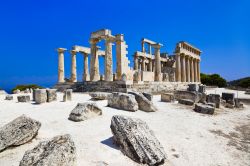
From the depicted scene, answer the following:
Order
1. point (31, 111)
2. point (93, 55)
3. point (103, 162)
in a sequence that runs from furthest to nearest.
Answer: point (93, 55) < point (31, 111) < point (103, 162)

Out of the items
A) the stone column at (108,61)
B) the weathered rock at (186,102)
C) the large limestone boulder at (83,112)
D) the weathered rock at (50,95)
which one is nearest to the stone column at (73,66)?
the stone column at (108,61)

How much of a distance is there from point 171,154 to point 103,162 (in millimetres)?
2120

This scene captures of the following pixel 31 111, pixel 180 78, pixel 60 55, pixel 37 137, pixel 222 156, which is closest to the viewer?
pixel 37 137

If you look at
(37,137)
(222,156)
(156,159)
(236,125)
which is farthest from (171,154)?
(236,125)

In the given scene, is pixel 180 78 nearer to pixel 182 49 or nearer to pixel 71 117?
pixel 182 49

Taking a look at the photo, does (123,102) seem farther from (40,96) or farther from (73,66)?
(73,66)

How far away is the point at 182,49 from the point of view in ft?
111

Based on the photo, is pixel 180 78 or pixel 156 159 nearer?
pixel 156 159

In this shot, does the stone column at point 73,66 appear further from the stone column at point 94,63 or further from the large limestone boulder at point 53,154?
the large limestone boulder at point 53,154

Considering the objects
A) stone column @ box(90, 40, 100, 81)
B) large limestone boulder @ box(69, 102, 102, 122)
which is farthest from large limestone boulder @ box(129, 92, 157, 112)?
stone column @ box(90, 40, 100, 81)

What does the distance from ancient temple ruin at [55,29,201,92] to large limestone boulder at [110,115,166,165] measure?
11.9m

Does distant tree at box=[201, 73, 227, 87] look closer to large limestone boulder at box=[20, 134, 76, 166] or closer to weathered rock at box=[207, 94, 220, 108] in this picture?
weathered rock at box=[207, 94, 220, 108]

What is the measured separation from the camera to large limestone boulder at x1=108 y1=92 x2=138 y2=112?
9.73 metres

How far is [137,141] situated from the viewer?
17.4ft
